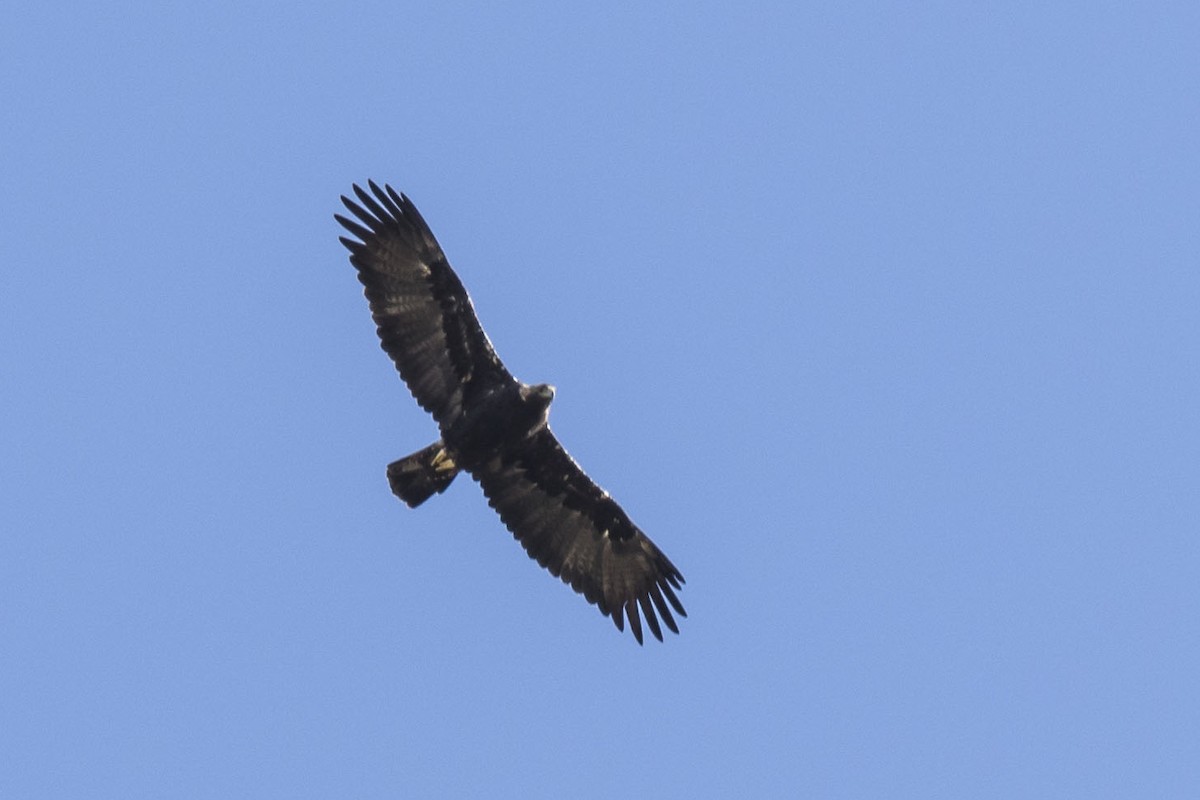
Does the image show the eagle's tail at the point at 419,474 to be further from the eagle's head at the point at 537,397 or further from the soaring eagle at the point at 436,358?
the eagle's head at the point at 537,397

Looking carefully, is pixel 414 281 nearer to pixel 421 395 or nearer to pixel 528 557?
pixel 421 395

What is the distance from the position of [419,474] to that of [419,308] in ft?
5.72

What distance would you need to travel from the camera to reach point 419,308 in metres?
22.5

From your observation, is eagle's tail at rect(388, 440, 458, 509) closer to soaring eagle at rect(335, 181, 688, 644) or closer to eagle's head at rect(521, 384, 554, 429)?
soaring eagle at rect(335, 181, 688, 644)

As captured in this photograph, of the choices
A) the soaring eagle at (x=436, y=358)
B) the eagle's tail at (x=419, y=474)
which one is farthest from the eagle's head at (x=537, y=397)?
the eagle's tail at (x=419, y=474)

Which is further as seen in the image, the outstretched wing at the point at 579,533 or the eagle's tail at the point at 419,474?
the outstretched wing at the point at 579,533

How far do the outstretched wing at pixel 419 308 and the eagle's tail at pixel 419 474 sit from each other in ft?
1.28

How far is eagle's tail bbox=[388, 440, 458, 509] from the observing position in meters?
22.3

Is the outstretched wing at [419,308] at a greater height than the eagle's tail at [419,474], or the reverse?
the outstretched wing at [419,308]

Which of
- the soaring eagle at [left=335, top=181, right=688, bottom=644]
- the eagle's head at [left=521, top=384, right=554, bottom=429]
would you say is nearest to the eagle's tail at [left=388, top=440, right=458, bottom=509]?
the soaring eagle at [left=335, top=181, right=688, bottom=644]

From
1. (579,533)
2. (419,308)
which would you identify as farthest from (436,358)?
(579,533)

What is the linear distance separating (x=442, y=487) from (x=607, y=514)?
79.3 inches

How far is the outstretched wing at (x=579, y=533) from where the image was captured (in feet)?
75.7

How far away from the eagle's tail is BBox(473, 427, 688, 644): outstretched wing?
68cm
